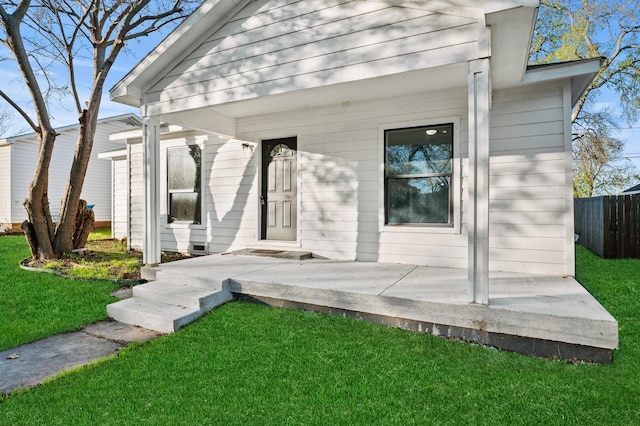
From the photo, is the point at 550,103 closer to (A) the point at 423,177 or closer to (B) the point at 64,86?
(A) the point at 423,177

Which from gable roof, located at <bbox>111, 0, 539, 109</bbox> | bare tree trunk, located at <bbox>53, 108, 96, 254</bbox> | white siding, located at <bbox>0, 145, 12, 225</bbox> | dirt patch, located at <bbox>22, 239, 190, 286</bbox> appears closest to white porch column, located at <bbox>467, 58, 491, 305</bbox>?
gable roof, located at <bbox>111, 0, 539, 109</bbox>

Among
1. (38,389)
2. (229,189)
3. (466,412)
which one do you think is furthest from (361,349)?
(229,189)

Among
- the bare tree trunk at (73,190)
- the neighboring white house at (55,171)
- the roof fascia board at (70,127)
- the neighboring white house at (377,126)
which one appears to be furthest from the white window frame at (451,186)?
the roof fascia board at (70,127)

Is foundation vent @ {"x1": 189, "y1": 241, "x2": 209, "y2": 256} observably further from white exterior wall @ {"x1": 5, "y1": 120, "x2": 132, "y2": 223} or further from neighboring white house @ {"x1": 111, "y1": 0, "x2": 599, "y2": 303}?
white exterior wall @ {"x1": 5, "y1": 120, "x2": 132, "y2": 223}

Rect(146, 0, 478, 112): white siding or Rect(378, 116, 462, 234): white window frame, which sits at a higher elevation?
Rect(146, 0, 478, 112): white siding

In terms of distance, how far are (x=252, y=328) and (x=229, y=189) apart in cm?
370

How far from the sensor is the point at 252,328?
3338mm

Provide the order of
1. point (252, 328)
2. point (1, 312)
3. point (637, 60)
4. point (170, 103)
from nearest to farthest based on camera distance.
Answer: point (252, 328) → point (1, 312) → point (170, 103) → point (637, 60)

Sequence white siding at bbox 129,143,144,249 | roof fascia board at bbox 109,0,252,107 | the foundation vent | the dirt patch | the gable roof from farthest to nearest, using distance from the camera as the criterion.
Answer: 1. white siding at bbox 129,143,144,249
2. the foundation vent
3. the dirt patch
4. roof fascia board at bbox 109,0,252,107
5. the gable roof

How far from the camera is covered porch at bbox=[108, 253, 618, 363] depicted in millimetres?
2721

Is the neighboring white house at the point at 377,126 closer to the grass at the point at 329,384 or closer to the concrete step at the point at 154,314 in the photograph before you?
the grass at the point at 329,384

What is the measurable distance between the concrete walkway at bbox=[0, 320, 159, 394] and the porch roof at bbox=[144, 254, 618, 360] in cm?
95

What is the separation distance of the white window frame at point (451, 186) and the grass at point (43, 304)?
3635 mm

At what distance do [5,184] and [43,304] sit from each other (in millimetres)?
13642
